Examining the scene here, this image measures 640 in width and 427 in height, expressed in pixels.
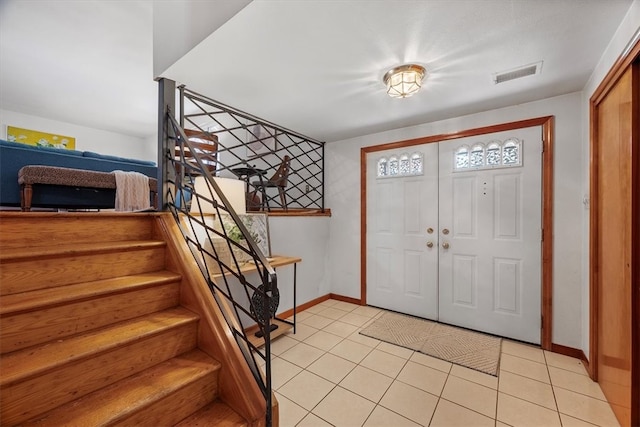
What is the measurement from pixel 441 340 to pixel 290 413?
173cm

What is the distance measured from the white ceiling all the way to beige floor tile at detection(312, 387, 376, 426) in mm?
2443

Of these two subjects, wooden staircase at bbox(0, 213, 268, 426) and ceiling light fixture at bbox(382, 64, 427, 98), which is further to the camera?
ceiling light fixture at bbox(382, 64, 427, 98)

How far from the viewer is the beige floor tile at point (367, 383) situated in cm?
191

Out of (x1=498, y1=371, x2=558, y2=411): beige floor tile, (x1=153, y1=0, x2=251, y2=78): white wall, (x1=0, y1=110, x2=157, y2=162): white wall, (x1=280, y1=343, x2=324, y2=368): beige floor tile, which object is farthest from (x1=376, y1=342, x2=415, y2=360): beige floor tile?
(x1=0, y1=110, x2=157, y2=162): white wall

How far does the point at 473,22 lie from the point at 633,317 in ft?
6.27

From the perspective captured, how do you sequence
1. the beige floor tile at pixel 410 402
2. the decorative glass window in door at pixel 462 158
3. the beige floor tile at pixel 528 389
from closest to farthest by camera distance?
1. the beige floor tile at pixel 410 402
2. the beige floor tile at pixel 528 389
3. the decorative glass window in door at pixel 462 158

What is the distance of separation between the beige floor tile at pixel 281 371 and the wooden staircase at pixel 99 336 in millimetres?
799

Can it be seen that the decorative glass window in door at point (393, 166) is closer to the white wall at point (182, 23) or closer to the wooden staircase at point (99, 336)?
the white wall at point (182, 23)

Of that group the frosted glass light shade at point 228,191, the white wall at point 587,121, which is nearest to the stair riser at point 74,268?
the frosted glass light shade at point 228,191

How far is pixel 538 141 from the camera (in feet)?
8.50

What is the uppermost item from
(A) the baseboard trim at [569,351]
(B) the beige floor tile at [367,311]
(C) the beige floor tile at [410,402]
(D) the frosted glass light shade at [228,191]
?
(D) the frosted glass light shade at [228,191]

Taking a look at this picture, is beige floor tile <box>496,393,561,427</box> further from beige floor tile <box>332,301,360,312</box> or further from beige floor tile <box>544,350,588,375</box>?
beige floor tile <box>332,301,360,312</box>

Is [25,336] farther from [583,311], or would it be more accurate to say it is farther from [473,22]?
[583,311]

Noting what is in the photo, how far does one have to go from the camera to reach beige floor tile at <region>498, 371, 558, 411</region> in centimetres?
183
